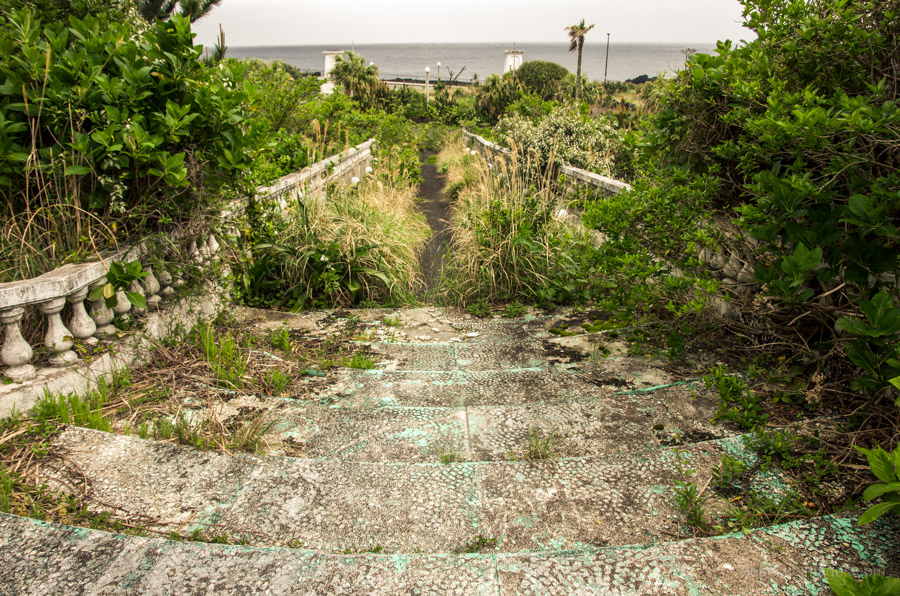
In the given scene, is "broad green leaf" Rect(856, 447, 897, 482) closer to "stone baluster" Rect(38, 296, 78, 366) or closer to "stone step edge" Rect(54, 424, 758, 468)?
"stone step edge" Rect(54, 424, 758, 468)

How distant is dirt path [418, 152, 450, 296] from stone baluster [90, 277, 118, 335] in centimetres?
349

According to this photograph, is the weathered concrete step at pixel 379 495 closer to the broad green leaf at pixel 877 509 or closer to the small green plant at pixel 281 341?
the broad green leaf at pixel 877 509

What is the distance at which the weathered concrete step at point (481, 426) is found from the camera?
2.33 metres

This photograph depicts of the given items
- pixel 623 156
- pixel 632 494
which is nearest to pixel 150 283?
pixel 632 494

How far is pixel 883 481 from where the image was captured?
1448 millimetres

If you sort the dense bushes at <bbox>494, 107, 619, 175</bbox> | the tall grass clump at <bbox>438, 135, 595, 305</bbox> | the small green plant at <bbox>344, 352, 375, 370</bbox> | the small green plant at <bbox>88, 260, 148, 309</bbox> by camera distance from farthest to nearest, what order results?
the dense bushes at <bbox>494, 107, 619, 175</bbox> → the tall grass clump at <bbox>438, 135, 595, 305</bbox> → the small green plant at <bbox>344, 352, 375, 370</bbox> → the small green plant at <bbox>88, 260, 148, 309</bbox>

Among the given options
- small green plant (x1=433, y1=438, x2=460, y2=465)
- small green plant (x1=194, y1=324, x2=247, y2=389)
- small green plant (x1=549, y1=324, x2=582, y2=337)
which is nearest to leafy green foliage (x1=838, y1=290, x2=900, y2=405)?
small green plant (x1=433, y1=438, x2=460, y2=465)

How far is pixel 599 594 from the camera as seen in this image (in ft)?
4.66

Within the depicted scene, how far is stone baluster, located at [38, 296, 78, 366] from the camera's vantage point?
247 centimetres

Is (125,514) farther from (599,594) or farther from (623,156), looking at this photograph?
(623,156)

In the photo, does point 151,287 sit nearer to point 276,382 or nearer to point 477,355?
point 276,382

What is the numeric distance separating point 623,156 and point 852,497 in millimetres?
8227

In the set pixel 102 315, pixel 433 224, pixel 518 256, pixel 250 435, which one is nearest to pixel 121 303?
pixel 102 315

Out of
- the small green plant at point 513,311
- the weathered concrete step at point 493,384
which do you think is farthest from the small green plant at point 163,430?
the small green plant at point 513,311
